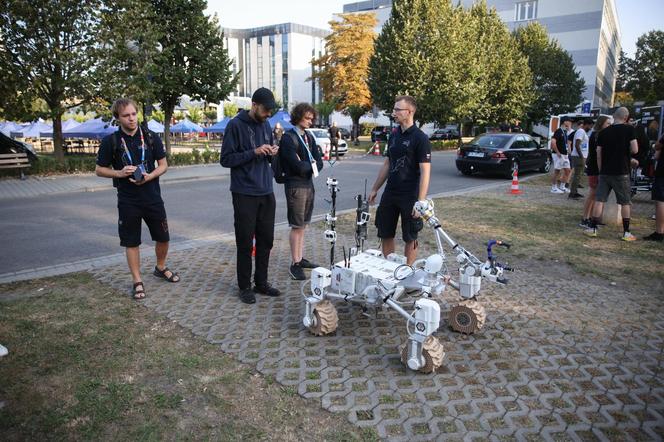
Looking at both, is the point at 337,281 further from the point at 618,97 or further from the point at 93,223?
the point at 618,97

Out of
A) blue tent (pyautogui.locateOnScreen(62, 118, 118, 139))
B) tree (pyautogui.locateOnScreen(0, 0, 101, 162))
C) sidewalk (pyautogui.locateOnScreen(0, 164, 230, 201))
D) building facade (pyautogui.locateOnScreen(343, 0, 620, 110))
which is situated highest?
building facade (pyautogui.locateOnScreen(343, 0, 620, 110))

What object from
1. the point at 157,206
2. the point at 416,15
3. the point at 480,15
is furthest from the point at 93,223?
the point at 480,15

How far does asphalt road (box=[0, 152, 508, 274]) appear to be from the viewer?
6.82 meters

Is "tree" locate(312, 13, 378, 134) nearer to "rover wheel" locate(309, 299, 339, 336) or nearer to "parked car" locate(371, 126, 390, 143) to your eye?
"parked car" locate(371, 126, 390, 143)

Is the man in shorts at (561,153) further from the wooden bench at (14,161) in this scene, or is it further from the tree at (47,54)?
the wooden bench at (14,161)

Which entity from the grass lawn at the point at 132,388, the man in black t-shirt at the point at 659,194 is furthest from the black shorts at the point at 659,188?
the grass lawn at the point at 132,388

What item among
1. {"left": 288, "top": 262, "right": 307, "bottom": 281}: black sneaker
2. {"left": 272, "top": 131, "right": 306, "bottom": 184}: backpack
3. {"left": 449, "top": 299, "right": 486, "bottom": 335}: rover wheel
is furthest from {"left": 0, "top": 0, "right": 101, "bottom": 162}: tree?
{"left": 449, "top": 299, "right": 486, "bottom": 335}: rover wheel

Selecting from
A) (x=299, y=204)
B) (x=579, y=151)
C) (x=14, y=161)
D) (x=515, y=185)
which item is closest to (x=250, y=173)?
(x=299, y=204)

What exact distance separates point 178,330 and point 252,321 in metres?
0.67

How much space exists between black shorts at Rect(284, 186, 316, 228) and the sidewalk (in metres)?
10.5

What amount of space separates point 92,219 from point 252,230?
6.07 m

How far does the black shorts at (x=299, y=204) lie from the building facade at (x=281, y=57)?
99450mm

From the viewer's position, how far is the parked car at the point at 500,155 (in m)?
16.5

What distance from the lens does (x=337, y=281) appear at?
414 centimetres
